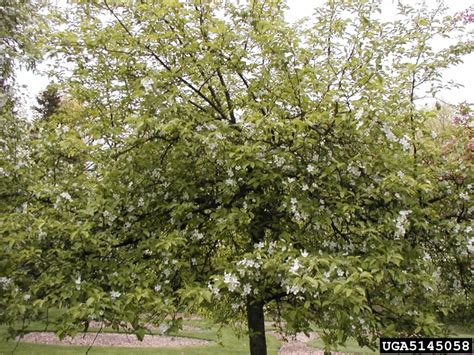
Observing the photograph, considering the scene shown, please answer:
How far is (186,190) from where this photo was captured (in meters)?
4.18

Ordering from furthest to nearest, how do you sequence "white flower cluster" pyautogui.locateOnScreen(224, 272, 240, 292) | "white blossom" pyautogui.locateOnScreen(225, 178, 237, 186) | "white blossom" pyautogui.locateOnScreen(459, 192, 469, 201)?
"white blossom" pyautogui.locateOnScreen(459, 192, 469, 201) < "white blossom" pyautogui.locateOnScreen(225, 178, 237, 186) < "white flower cluster" pyautogui.locateOnScreen(224, 272, 240, 292)

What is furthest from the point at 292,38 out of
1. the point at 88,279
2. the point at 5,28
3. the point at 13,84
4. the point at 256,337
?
the point at 13,84

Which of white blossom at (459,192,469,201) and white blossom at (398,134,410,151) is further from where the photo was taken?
white blossom at (459,192,469,201)

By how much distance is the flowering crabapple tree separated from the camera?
3566mm

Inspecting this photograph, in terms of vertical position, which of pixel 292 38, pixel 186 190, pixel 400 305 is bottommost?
pixel 400 305

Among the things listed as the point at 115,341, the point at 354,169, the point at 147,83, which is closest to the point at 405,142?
the point at 354,169

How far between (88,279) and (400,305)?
262cm

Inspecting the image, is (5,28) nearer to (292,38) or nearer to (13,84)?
(13,84)

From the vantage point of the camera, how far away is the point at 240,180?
414cm

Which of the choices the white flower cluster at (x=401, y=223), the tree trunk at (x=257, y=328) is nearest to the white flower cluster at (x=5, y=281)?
the tree trunk at (x=257, y=328)

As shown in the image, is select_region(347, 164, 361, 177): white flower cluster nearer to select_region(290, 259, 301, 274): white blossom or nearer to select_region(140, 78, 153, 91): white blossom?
select_region(290, 259, 301, 274): white blossom

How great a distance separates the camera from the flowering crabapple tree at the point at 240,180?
140 inches

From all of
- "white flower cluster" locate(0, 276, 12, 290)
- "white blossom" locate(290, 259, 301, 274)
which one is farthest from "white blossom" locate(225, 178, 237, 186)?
"white flower cluster" locate(0, 276, 12, 290)

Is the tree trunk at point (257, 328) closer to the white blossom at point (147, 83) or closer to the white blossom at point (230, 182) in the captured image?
the white blossom at point (230, 182)
